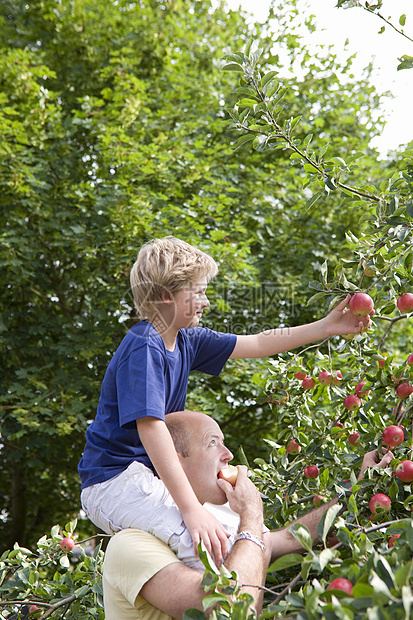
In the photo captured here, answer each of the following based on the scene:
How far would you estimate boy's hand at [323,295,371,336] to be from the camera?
1.84m

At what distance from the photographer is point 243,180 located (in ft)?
19.4

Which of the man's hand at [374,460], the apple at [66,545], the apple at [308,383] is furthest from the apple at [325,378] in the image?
the apple at [66,545]

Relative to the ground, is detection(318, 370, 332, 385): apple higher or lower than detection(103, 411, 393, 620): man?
higher

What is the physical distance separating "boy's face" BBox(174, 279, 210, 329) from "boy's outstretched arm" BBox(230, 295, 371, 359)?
37 centimetres

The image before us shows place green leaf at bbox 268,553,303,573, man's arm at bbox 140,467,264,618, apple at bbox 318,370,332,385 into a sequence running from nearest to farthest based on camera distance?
green leaf at bbox 268,553,303,573
man's arm at bbox 140,467,264,618
apple at bbox 318,370,332,385

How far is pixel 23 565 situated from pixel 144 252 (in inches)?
61.4

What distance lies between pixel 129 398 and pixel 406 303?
3.03 feet

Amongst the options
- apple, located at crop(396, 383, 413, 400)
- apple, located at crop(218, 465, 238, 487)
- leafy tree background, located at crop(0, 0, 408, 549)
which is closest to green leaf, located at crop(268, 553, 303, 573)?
apple, located at crop(218, 465, 238, 487)

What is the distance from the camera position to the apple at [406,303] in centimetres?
172

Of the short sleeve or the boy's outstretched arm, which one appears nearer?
the short sleeve

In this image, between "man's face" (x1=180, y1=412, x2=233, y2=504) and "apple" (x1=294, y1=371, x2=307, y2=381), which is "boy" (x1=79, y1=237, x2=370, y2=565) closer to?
"man's face" (x1=180, y1=412, x2=233, y2=504)

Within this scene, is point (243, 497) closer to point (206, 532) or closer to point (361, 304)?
point (206, 532)

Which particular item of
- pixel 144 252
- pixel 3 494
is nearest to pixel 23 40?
pixel 3 494

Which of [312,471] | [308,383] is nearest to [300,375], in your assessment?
[308,383]
